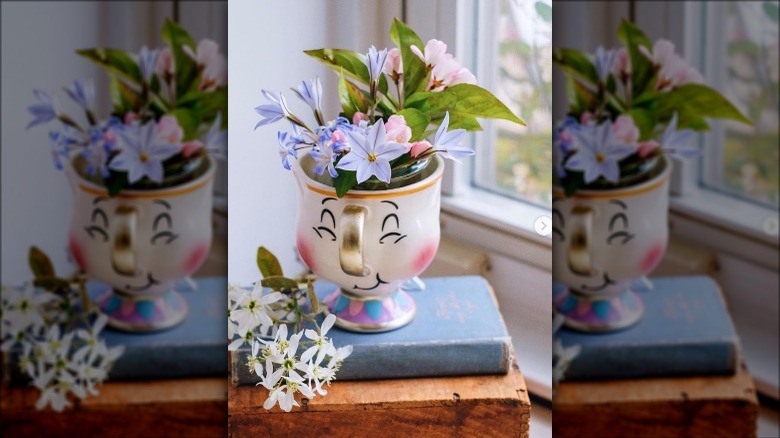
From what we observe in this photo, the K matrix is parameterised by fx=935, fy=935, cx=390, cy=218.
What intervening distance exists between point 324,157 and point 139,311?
0.34 m

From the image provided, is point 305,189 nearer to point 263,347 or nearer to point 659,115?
point 263,347

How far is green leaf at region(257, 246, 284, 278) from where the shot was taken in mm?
717

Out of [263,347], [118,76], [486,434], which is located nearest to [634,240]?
[486,434]

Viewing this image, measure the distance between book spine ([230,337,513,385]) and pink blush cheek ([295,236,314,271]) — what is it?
73 mm

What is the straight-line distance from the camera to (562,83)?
86 centimetres

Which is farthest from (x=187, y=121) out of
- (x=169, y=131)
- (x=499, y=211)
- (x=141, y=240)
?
(x=499, y=211)

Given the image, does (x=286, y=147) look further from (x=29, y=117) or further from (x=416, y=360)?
(x=29, y=117)

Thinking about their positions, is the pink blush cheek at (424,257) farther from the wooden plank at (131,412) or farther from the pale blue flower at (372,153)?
the wooden plank at (131,412)

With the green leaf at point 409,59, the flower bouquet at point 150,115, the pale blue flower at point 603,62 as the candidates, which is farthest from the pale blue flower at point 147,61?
the pale blue flower at point 603,62

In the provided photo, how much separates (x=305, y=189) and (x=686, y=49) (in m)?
0.39

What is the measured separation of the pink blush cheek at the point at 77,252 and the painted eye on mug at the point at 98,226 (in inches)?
0.8

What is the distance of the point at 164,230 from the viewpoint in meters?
0.89

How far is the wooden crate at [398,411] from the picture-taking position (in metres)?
0.71

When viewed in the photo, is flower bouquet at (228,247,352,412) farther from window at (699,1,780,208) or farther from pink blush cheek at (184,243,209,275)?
window at (699,1,780,208)
